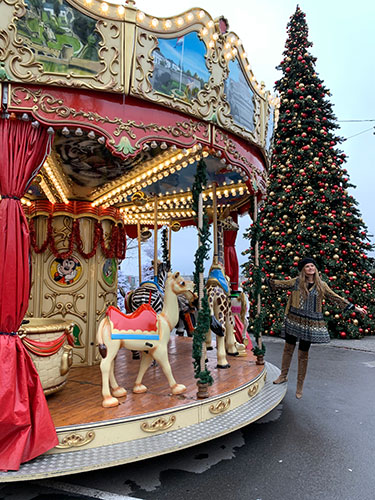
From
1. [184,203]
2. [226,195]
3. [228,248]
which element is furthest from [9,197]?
[228,248]

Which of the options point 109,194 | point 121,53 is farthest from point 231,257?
point 121,53

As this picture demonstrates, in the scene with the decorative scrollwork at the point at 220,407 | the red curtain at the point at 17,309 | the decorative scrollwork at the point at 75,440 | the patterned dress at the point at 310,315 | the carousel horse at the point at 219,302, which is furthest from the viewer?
the carousel horse at the point at 219,302

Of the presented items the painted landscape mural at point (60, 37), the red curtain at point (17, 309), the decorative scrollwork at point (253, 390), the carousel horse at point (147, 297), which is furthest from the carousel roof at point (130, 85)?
the decorative scrollwork at point (253, 390)

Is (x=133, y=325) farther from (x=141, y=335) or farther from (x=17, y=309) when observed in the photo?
(x=17, y=309)

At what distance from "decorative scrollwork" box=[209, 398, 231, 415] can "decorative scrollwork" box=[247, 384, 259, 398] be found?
0.51 metres

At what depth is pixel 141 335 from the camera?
13.0 feet

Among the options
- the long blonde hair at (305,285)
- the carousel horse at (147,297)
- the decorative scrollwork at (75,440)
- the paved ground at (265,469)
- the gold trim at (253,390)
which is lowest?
the paved ground at (265,469)

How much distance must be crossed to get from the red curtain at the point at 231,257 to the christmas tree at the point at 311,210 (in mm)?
3122

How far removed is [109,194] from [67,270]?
1.37m

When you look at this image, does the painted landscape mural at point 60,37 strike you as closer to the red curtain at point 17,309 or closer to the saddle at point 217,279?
the red curtain at point 17,309

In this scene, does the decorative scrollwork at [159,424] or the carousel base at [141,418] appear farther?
the decorative scrollwork at [159,424]

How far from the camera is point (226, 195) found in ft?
21.9

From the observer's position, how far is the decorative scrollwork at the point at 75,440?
304 cm

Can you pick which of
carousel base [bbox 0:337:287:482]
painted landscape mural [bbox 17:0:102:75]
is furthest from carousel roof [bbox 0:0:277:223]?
carousel base [bbox 0:337:287:482]
